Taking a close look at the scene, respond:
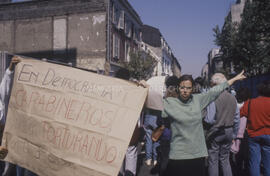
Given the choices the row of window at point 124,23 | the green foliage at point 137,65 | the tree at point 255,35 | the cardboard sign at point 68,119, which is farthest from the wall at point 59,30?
the cardboard sign at point 68,119

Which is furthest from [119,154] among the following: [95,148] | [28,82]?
[28,82]

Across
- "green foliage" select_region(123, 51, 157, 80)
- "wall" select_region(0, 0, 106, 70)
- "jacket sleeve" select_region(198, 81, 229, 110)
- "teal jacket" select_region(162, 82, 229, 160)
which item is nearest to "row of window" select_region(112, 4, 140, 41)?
"wall" select_region(0, 0, 106, 70)

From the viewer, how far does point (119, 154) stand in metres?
2.24

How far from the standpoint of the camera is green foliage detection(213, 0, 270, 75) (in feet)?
35.7

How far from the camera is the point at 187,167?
2773 millimetres

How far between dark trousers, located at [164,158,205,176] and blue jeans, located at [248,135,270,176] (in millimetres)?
1368

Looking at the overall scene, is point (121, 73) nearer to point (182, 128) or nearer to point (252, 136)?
point (182, 128)

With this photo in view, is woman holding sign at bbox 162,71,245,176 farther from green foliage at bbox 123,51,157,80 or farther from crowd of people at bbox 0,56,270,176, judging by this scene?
green foliage at bbox 123,51,157,80

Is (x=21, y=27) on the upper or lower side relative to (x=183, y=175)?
upper

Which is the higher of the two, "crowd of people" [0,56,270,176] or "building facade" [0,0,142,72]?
"building facade" [0,0,142,72]

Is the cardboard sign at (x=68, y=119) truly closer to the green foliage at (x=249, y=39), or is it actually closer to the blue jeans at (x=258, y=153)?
the blue jeans at (x=258, y=153)

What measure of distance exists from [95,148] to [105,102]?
0.47m

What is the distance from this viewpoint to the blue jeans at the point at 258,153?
3.58 meters

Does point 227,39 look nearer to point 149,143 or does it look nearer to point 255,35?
point 255,35
